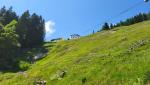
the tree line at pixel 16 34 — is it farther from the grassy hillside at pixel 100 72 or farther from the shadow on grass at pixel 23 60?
the grassy hillside at pixel 100 72

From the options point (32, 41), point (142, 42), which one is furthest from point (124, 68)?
point (32, 41)

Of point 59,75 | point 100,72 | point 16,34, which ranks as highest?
point 16,34

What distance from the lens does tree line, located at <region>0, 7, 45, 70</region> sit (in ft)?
358

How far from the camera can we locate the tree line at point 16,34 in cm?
10919

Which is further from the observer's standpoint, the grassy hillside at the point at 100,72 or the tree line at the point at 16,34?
the tree line at the point at 16,34

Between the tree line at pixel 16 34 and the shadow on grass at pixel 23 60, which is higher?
the tree line at pixel 16 34

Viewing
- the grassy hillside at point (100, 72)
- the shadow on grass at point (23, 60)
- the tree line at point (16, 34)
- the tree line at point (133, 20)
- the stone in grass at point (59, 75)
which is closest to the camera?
the grassy hillside at point (100, 72)

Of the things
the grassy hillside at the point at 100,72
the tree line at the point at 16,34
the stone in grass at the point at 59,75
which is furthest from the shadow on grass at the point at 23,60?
the stone in grass at the point at 59,75

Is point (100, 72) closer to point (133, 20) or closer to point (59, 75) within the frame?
point (59, 75)

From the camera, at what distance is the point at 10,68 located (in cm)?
10225

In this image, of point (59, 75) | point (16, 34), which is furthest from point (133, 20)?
point (59, 75)

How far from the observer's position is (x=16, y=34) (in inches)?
5002

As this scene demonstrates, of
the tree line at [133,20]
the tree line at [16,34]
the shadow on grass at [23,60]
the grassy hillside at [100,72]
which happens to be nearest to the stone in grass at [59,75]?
the grassy hillside at [100,72]

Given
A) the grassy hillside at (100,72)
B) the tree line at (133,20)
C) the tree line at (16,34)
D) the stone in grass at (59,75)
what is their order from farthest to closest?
the tree line at (133,20) → the tree line at (16,34) → the stone in grass at (59,75) → the grassy hillside at (100,72)
